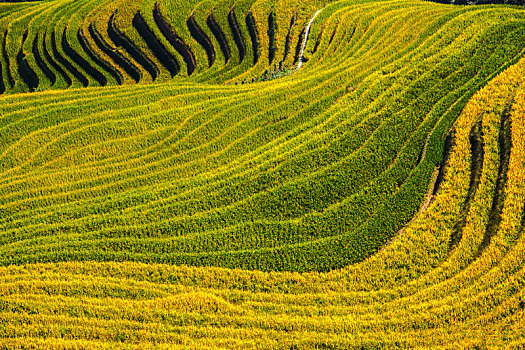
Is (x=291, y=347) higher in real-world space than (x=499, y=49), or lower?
lower

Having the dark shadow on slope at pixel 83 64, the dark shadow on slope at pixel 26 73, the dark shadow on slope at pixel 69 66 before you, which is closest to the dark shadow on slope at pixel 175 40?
the dark shadow on slope at pixel 83 64

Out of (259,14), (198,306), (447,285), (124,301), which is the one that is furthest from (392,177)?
(259,14)

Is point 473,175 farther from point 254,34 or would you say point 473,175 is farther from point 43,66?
point 43,66

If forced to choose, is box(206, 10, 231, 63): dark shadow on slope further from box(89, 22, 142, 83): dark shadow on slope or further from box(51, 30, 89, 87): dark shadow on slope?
box(51, 30, 89, 87): dark shadow on slope

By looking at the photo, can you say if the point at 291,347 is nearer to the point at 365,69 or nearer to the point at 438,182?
the point at 438,182

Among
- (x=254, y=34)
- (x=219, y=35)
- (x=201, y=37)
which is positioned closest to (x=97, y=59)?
(x=201, y=37)

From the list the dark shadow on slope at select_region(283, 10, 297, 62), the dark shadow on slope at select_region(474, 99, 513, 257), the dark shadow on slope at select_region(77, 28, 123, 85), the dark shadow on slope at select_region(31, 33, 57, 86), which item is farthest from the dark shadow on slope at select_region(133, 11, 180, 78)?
the dark shadow on slope at select_region(474, 99, 513, 257)
